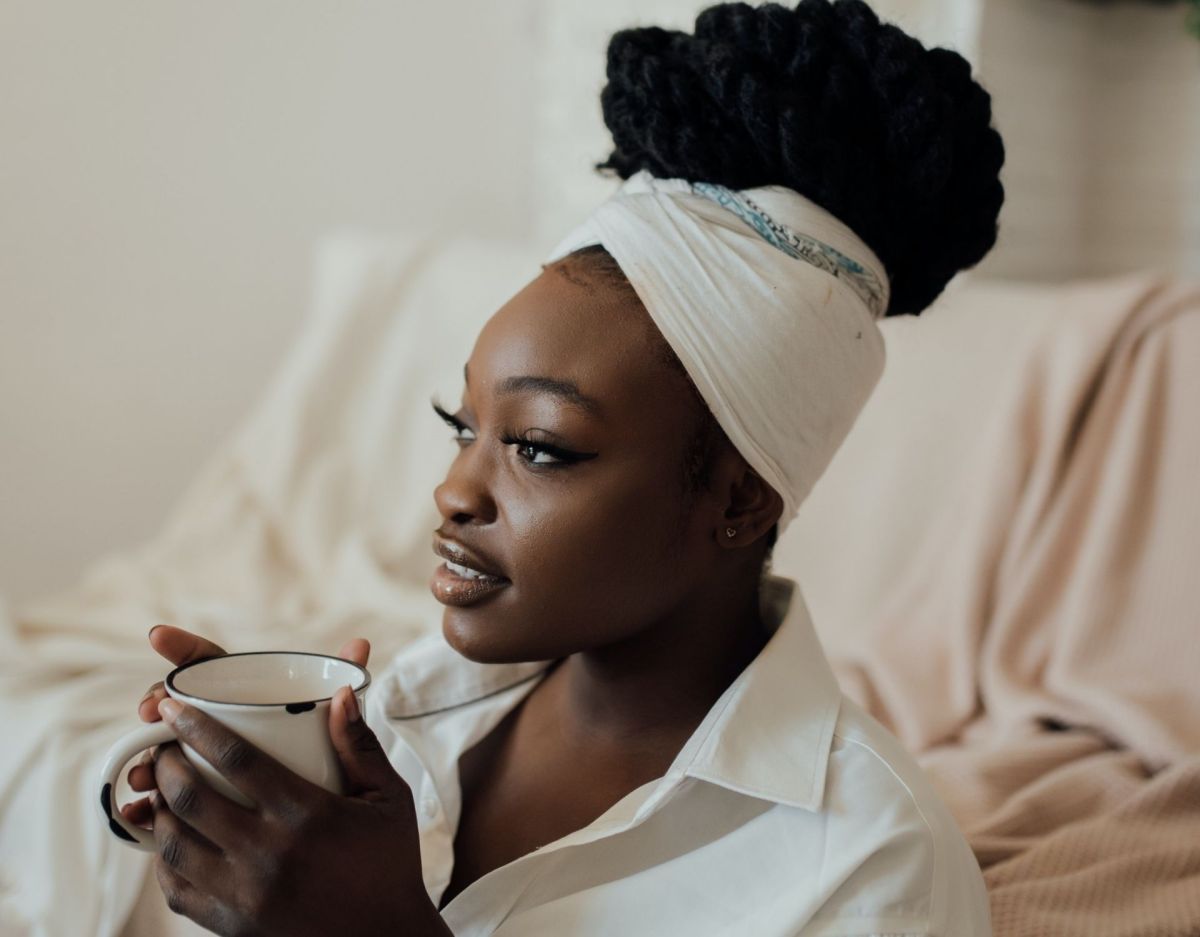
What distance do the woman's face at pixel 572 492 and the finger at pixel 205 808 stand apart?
208mm

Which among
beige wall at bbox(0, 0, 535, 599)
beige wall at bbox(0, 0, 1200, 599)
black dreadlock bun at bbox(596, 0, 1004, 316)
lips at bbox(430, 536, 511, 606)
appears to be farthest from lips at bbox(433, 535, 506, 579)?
beige wall at bbox(0, 0, 535, 599)

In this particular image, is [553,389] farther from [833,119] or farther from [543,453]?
[833,119]

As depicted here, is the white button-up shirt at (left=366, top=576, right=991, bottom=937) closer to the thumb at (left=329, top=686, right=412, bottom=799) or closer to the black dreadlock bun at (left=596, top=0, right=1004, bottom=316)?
the thumb at (left=329, top=686, right=412, bottom=799)

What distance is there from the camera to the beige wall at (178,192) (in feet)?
8.10

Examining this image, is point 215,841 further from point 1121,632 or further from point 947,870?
point 1121,632

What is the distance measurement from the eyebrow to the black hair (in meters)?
0.06

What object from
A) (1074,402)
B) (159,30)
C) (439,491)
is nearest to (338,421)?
(159,30)

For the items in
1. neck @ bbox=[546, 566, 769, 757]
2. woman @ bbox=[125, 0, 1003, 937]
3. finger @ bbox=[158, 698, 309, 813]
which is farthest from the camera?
neck @ bbox=[546, 566, 769, 757]

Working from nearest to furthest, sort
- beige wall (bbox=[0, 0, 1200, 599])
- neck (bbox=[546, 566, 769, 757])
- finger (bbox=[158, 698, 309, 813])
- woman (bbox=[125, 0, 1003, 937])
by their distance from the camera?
finger (bbox=[158, 698, 309, 813]) < woman (bbox=[125, 0, 1003, 937]) < neck (bbox=[546, 566, 769, 757]) < beige wall (bbox=[0, 0, 1200, 599])

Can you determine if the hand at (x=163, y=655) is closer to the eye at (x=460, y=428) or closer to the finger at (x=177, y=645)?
the finger at (x=177, y=645)

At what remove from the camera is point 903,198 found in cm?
98

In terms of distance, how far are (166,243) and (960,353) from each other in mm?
1600

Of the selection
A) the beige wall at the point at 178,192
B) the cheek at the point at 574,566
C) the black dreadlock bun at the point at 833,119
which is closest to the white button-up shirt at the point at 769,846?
the cheek at the point at 574,566

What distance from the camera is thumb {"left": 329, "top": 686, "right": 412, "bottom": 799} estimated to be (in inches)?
30.8
